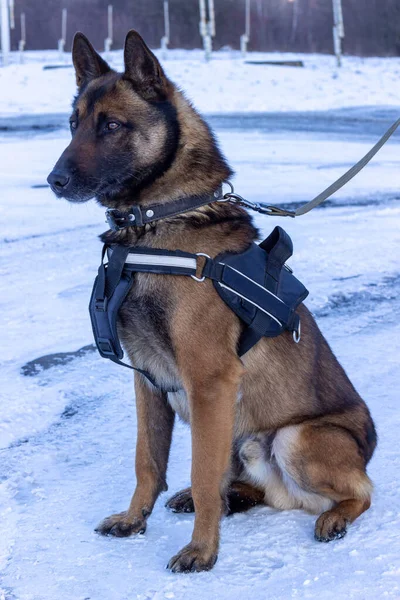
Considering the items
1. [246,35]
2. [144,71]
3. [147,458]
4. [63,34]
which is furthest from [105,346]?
[63,34]

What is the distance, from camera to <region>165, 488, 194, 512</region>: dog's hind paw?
10.1 ft

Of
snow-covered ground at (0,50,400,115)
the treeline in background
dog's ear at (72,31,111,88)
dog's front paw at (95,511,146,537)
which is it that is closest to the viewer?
dog's front paw at (95,511,146,537)

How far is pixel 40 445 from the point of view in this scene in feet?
11.5

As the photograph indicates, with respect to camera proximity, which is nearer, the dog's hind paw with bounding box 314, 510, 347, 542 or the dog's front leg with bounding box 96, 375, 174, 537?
the dog's hind paw with bounding box 314, 510, 347, 542

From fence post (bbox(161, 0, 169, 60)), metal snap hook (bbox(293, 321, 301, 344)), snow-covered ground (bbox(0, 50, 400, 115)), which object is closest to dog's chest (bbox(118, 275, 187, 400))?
metal snap hook (bbox(293, 321, 301, 344))

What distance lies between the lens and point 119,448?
11.5 feet

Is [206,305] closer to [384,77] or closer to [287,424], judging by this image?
[287,424]

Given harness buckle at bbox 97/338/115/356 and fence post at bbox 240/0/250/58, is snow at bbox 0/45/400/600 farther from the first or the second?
fence post at bbox 240/0/250/58

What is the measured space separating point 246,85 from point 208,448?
22331 mm

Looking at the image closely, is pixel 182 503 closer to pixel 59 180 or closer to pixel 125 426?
pixel 125 426

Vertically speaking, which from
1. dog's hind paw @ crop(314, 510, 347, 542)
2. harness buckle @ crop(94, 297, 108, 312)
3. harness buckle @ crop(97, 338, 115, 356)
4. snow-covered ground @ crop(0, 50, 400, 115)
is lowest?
snow-covered ground @ crop(0, 50, 400, 115)

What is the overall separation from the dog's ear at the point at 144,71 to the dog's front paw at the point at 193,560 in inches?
60.0

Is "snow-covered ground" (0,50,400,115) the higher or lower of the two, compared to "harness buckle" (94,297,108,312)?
lower

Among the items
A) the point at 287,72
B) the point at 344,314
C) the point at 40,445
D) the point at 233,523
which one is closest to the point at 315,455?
the point at 233,523
